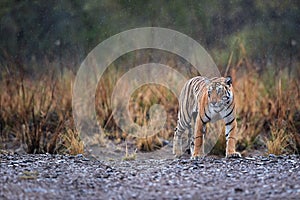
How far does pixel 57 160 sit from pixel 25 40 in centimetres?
656

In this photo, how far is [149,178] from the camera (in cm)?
584

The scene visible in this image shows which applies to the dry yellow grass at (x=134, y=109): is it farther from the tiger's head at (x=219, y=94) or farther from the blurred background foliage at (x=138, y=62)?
the tiger's head at (x=219, y=94)

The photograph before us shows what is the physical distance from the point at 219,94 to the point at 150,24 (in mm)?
4896

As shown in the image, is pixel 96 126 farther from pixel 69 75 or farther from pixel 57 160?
pixel 57 160

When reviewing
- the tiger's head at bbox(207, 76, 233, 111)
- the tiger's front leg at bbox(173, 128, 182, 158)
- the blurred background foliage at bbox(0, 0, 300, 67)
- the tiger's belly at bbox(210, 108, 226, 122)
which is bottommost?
the tiger's front leg at bbox(173, 128, 182, 158)

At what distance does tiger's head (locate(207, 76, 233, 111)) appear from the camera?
274 inches

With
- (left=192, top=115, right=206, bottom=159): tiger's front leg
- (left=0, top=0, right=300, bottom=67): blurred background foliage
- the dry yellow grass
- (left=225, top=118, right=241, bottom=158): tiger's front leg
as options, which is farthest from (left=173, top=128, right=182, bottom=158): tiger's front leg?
(left=0, top=0, right=300, bottom=67): blurred background foliage

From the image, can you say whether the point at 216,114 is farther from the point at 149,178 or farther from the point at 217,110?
the point at 149,178

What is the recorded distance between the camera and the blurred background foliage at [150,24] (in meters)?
11.4

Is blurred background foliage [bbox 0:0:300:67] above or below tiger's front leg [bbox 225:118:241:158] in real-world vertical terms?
above

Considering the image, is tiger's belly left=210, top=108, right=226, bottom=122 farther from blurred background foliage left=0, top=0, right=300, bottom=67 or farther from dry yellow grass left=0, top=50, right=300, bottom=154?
blurred background foliage left=0, top=0, right=300, bottom=67

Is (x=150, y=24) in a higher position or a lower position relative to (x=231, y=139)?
higher

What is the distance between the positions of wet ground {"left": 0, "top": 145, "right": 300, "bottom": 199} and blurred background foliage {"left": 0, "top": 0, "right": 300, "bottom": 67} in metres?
4.42

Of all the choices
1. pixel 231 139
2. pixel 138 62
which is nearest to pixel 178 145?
pixel 231 139
